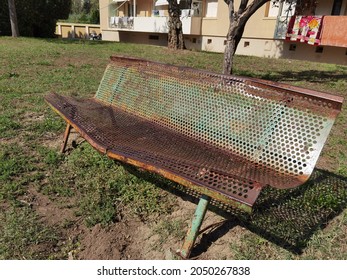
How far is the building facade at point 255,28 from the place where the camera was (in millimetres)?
15281

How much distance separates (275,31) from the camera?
56.3 ft

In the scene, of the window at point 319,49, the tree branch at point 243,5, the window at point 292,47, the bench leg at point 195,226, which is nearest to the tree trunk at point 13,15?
the window at point 292,47

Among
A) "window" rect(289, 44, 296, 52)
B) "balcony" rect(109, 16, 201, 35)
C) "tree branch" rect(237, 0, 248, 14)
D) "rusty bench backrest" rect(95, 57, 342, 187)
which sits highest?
"tree branch" rect(237, 0, 248, 14)

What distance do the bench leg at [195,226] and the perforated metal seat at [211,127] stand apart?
→ 190mm

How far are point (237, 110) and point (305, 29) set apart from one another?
51.2 feet

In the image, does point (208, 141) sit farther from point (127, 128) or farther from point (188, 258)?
point (188, 258)

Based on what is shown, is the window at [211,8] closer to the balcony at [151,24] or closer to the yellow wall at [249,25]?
the yellow wall at [249,25]

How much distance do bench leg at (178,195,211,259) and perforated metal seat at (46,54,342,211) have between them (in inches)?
7.5

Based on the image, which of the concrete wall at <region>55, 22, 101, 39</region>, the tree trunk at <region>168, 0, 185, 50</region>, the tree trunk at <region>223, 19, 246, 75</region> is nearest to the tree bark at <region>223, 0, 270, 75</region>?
the tree trunk at <region>223, 19, 246, 75</region>

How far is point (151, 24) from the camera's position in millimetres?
23594

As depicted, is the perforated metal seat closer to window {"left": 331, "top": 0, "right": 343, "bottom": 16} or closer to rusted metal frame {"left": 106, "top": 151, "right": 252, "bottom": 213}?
rusted metal frame {"left": 106, "top": 151, "right": 252, "bottom": 213}

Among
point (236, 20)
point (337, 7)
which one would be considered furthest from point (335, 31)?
point (236, 20)

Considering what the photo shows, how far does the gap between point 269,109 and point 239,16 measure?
5953 millimetres

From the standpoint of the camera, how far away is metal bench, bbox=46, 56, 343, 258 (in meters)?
2.04
